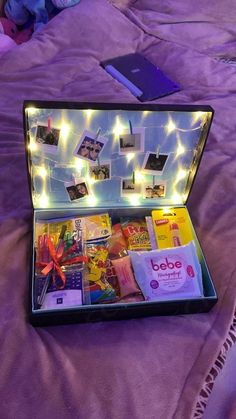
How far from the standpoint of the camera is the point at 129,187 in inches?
37.5

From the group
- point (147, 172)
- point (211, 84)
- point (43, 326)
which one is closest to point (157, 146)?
point (147, 172)

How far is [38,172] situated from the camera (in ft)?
2.95

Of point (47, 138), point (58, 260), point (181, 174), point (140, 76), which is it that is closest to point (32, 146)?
point (47, 138)

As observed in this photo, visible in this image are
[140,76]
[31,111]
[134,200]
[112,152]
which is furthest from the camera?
[140,76]

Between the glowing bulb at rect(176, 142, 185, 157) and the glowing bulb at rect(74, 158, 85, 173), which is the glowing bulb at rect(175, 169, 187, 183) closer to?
the glowing bulb at rect(176, 142, 185, 157)

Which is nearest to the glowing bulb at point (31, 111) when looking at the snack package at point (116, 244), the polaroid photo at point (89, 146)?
the polaroid photo at point (89, 146)

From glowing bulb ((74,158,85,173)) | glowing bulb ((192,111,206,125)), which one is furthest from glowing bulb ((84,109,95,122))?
glowing bulb ((192,111,206,125))

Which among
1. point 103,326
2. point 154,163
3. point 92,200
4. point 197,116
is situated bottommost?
point 103,326

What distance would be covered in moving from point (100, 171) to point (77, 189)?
76 millimetres

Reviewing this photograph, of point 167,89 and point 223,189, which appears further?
point 167,89

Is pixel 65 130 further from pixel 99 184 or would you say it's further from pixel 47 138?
pixel 99 184

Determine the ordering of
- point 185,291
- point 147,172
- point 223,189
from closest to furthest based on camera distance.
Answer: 1. point 185,291
2. point 147,172
3. point 223,189

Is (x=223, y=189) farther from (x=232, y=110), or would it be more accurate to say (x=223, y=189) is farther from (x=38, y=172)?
(x=38, y=172)

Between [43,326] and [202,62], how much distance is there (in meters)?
1.15
